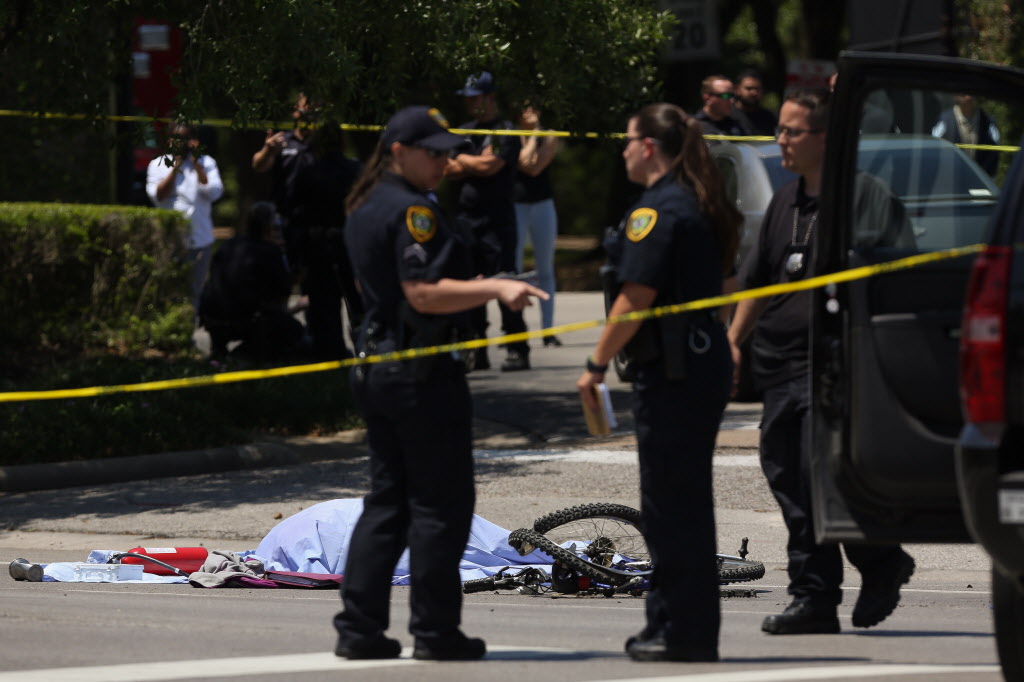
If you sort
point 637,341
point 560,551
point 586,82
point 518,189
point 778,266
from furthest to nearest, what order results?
point 518,189
point 586,82
point 560,551
point 778,266
point 637,341

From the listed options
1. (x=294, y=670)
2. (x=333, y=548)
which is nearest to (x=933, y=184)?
(x=294, y=670)

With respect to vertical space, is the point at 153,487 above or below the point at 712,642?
below

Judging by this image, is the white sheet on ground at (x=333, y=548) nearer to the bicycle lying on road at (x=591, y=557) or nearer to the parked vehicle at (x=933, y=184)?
the bicycle lying on road at (x=591, y=557)

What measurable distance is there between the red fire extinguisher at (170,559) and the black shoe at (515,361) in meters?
6.57

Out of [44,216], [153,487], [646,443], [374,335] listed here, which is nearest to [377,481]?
[374,335]

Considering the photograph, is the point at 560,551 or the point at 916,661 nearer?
the point at 916,661

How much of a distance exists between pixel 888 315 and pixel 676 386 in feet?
2.20

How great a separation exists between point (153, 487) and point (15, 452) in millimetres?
860

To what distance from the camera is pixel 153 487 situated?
1014 centimetres

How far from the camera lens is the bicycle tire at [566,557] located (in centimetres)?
728

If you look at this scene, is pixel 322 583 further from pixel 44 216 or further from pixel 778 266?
pixel 44 216

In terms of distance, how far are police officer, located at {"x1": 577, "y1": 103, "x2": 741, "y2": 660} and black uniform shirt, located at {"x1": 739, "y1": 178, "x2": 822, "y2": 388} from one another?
2.38 feet

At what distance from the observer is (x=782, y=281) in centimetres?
652

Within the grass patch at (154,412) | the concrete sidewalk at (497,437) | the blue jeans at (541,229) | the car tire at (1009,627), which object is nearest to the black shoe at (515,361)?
the concrete sidewalk at (497,437)
